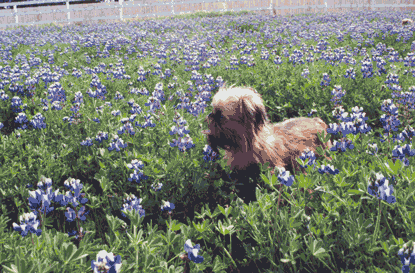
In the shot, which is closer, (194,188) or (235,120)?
(235,120)

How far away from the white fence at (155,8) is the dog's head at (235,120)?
91.9 feet

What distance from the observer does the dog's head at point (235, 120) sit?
2545mm

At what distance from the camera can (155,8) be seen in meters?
30.1

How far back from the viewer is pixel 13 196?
2699 mm

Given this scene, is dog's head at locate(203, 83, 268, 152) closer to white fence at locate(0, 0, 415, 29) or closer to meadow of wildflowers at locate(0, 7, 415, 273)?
meadow of wildflowers at locate(0, 7, 415, 273)

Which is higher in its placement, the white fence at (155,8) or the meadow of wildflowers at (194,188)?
the white fence at (155,8)

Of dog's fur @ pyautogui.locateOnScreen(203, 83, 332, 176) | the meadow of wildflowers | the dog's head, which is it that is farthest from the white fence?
the dog's head

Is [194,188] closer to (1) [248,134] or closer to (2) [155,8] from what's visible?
(1) [248,134]

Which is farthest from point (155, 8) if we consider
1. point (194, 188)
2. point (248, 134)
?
point (194, 188)

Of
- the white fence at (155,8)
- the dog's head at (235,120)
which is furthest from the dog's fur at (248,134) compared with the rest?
the white fence at (155,8)

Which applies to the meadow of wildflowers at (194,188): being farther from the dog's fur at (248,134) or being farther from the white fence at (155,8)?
the white fence at (155,8)

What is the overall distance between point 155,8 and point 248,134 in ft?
103

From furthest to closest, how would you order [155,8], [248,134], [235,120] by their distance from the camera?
[155,8]
[248,134]
[235,120]

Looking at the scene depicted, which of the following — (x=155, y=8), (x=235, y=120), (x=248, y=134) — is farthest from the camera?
(x=155, y=8)
